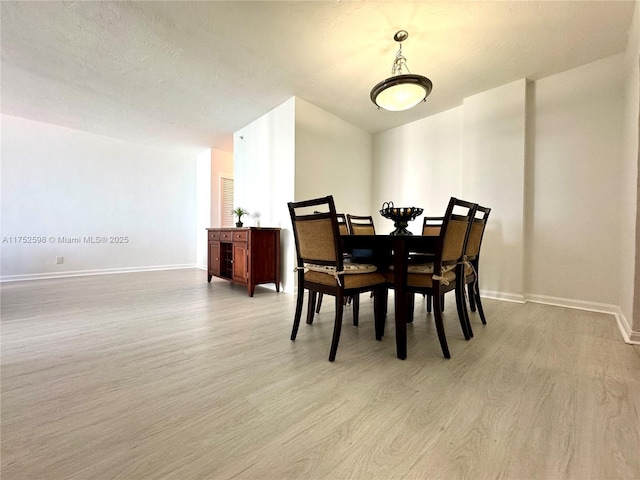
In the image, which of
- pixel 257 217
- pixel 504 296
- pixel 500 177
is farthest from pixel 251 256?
pixel 500 177

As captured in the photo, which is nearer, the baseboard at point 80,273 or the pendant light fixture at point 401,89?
the pendant light fixture at point 401,89

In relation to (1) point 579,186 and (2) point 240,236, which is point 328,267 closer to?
(2) point 240,236

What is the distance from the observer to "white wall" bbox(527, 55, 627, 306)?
2.51 metres

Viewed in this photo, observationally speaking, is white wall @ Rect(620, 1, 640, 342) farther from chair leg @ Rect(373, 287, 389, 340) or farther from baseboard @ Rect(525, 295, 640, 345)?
chair leg @ Rect(373, 287, 389, 340)

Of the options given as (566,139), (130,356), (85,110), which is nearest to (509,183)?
(566,139)

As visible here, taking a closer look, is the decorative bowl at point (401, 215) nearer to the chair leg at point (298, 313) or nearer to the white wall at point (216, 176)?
the chair leg at point (298, 313)

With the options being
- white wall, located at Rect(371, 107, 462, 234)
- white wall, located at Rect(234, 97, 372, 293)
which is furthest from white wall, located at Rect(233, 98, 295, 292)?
white wall, located at Rect(371, 107, 462, 234)

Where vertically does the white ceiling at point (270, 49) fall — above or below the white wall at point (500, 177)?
above

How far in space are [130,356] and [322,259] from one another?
1.30 m

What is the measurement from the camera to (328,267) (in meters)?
1.59

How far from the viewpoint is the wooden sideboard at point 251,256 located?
3.19 metres

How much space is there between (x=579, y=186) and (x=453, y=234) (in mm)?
2208

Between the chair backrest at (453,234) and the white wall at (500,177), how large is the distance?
162 centimetres

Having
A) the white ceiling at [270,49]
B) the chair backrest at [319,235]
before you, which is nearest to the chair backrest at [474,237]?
the chair backrest at [319,235]
